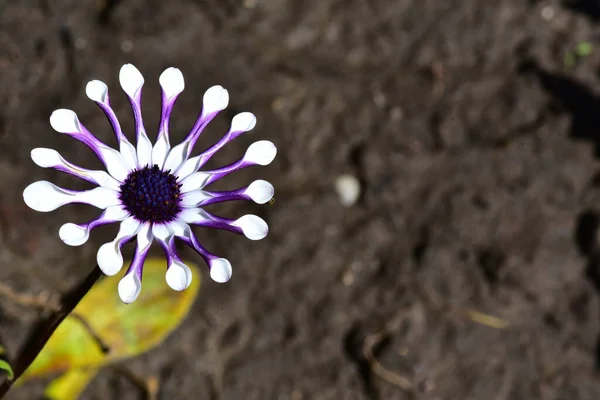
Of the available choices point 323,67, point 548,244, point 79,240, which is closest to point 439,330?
point 548,244

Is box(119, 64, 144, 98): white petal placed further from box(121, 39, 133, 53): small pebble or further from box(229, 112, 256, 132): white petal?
box(121, 39, 133, 53): small pebble

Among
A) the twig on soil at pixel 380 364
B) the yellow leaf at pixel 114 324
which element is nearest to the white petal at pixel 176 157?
the yellow leaf at pixel 114 324

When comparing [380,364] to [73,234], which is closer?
[73,234]

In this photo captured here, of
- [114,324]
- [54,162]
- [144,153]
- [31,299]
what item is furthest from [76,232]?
[31,299]

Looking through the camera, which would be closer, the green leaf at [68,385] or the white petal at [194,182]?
the white petal at [194,182]

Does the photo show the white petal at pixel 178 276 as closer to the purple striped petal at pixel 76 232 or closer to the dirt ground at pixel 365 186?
the purple striped petal at pixel 76 232

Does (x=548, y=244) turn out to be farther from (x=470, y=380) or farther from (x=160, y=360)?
(x=160, y=360)

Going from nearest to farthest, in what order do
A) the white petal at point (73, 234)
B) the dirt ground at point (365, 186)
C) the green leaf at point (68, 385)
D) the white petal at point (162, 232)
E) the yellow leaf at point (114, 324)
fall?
the white petal at point (73, 234)
the white petal at point (162, 232)
the yellow leaf at point (114, 324)
the green leaf at point (68, 385)
the dirt ground at point (365, 186)

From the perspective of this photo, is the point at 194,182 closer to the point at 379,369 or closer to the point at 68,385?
the point at 68,385
